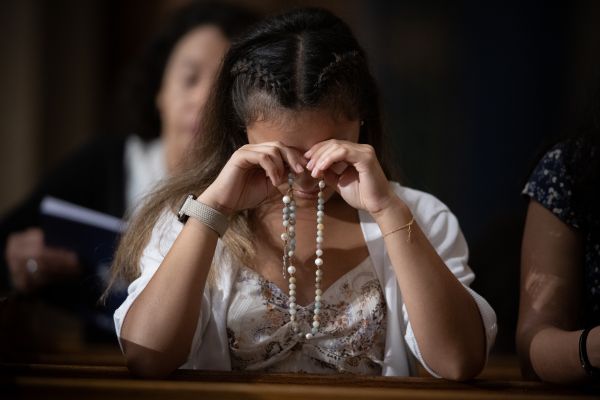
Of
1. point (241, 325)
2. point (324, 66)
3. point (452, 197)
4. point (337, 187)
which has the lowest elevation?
point (452, 197)

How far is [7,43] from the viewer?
14.3 ft

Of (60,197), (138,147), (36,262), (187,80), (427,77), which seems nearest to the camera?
(36,262)

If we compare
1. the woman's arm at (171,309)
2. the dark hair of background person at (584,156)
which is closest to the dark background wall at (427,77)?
the dark hair of background person at (584,156)

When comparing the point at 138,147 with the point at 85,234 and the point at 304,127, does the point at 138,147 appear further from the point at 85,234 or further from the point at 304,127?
the point at 304,127

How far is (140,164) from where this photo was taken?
9.23 ft

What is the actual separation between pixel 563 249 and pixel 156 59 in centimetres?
174

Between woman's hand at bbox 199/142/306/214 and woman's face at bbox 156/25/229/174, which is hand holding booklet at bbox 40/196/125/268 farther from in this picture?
woman's hand at bbox 199/142/306/214

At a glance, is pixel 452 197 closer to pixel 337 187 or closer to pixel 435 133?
pixel 435 133

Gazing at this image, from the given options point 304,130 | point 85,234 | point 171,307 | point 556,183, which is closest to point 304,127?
point 304,130

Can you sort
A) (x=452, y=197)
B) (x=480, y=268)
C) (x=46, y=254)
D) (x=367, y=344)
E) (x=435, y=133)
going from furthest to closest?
(x=435, y=133) → (x=452, y=197) → (x=480, y=268) → (x=46, y=254) → (x=367, y=344)

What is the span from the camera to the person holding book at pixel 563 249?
1.58m

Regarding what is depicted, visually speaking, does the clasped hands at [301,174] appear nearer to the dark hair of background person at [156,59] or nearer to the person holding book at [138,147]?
the person holding book at [138,147]

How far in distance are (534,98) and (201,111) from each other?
9.41 ft

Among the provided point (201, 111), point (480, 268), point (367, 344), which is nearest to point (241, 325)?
point (367, 344)
